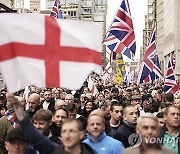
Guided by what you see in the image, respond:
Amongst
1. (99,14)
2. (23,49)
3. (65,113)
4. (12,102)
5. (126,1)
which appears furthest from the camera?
(99,14)

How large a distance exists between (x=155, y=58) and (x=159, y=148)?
14.3m

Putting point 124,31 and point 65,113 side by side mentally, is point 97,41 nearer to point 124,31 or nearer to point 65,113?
point 65,113

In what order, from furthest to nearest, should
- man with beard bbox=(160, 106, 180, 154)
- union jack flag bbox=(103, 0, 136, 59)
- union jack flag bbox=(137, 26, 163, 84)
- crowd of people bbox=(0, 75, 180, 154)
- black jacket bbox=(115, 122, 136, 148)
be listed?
union jack flag bbox=(137, 26, 163, 84), union jack flag bbox=(103, 0, 136, 59), black jacket bbox=(115, 122, 136, 148), man with beard bbox=(160, 106, 180, 154), crowd of people bbox=(0, 75, 180, 154)

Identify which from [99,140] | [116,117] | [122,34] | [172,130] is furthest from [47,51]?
[122,34]

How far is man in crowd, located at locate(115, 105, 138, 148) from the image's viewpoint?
26.4 feet

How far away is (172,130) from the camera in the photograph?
7.24 metres

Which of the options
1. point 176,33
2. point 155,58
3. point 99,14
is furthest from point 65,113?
point 99,14

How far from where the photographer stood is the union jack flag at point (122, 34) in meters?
16.3

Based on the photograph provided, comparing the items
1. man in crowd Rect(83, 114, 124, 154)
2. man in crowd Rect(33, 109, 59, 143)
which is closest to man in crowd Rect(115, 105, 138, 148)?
man in crowd Rect(83, 114, 124, 154)

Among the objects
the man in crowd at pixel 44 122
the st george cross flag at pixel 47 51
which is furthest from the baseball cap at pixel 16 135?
the man in crowd at pixel 44 122

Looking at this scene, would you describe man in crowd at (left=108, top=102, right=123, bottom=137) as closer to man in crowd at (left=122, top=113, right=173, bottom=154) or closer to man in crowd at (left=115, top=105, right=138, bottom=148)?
man in crowd at (left=115, top=105, right=138, bottom=148)

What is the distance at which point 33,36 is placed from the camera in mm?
6156

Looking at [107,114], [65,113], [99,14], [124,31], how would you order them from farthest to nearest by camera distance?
[99,14] < [124,31] < [107,114] < [65,113]

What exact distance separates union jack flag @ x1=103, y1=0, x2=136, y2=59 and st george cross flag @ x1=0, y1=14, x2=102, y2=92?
9936 mm
